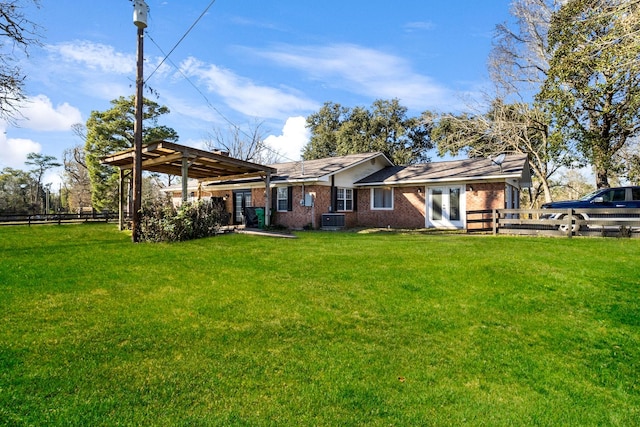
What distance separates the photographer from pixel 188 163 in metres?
13.5

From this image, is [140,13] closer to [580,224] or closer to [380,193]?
[380,193]

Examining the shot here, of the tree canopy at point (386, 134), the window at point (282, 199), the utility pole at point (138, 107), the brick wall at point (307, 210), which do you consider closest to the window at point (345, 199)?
the brick wall at point (307, 210)

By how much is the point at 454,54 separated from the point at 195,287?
1543 centimetres

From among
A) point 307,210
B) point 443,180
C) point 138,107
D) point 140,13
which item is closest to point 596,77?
point 443,180

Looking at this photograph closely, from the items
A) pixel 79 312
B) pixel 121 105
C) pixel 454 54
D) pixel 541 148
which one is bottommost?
pixel 79 312

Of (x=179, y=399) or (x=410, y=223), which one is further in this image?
(x=410, y=223)

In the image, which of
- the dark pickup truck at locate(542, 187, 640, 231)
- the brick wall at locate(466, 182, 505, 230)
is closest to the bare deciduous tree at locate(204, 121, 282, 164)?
the brick wall at locate(466, 182, 505, 230)

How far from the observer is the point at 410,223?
17250 mm

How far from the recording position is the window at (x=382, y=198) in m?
18.1

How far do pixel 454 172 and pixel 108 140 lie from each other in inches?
1089

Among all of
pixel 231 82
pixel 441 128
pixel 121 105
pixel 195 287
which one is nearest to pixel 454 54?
pixel 231 82

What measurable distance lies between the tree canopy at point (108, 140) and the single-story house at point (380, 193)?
1604 cm

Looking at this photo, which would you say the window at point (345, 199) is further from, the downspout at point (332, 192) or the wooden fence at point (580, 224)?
the wooden fence at point (580, 224)

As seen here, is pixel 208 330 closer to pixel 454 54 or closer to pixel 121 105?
pixel 454 54
